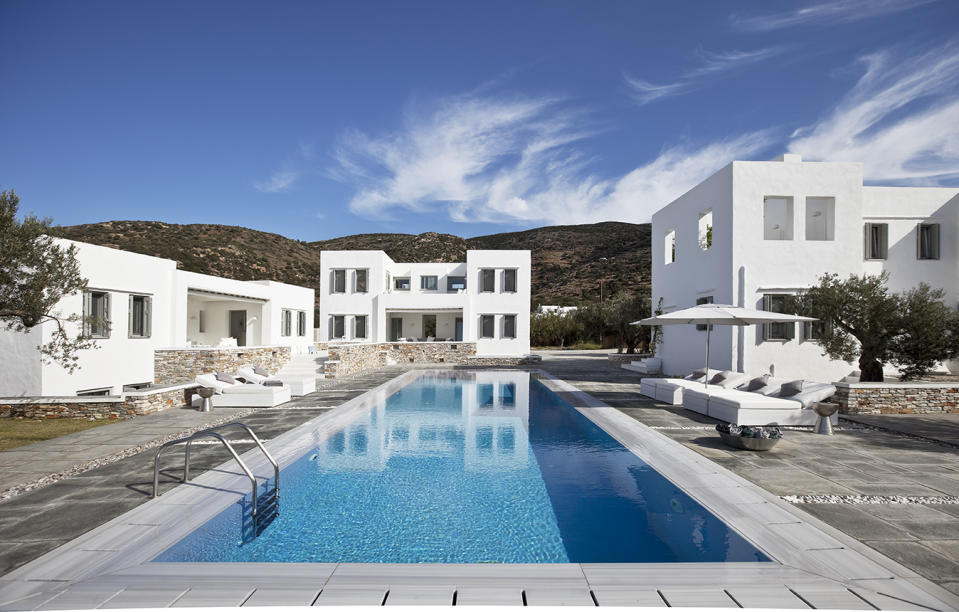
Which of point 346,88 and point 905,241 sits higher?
point 346,88

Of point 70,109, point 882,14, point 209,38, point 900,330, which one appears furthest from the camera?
point 70,109

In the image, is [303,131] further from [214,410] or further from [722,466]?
[722,466]

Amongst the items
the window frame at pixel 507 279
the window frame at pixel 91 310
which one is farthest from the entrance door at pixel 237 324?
the window frame at pixel 507 279

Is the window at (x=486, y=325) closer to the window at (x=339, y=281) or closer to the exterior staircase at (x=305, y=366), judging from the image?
the window at (x=339, y=281)

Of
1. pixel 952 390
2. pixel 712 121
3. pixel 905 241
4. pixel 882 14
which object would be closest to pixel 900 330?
pixel 952 390

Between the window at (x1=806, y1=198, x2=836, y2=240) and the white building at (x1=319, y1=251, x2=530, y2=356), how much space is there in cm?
1365

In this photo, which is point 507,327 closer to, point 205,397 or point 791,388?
point 791,388

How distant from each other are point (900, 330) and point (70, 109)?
28739mm

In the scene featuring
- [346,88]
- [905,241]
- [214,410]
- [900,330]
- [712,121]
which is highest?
[346,88]

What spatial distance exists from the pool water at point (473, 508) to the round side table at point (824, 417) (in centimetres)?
355

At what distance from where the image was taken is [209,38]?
15.6 metres

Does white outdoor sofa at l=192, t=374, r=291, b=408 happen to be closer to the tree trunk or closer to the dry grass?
the dry grass

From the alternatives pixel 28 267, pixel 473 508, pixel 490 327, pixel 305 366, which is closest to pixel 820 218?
pixel 490 327

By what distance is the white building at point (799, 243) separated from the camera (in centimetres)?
1424
